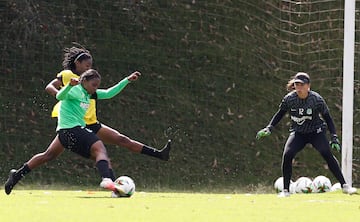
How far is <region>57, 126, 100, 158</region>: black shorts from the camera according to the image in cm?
1050

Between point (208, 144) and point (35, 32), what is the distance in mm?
3421

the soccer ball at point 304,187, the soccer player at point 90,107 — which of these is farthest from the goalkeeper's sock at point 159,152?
the soccer ball at point 304,187

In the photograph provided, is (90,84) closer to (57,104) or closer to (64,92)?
(64,92)

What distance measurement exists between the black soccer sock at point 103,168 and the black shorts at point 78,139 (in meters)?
0.22

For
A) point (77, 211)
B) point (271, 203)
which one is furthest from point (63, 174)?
point (77, 211)

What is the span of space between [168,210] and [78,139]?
2304 millimetres

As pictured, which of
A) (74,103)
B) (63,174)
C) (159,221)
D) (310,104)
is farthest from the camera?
(63,174)

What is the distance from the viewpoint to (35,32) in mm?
17078

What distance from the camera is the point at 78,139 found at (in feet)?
34.5

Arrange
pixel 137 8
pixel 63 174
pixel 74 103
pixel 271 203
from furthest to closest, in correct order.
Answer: pixel 137 8 → pixel 63 174 → pixel 74 103 → pixel 271 203

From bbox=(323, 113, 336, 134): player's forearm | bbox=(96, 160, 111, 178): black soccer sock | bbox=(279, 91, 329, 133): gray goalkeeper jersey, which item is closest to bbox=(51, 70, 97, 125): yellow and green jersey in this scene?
bbox=(96, 160, 111, 178): black soccer sock

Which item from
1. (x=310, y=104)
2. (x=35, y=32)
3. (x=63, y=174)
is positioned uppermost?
(x=35, y=32)

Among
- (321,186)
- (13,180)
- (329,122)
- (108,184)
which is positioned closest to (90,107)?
(13,180)

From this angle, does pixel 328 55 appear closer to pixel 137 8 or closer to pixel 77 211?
pixel 137 8
